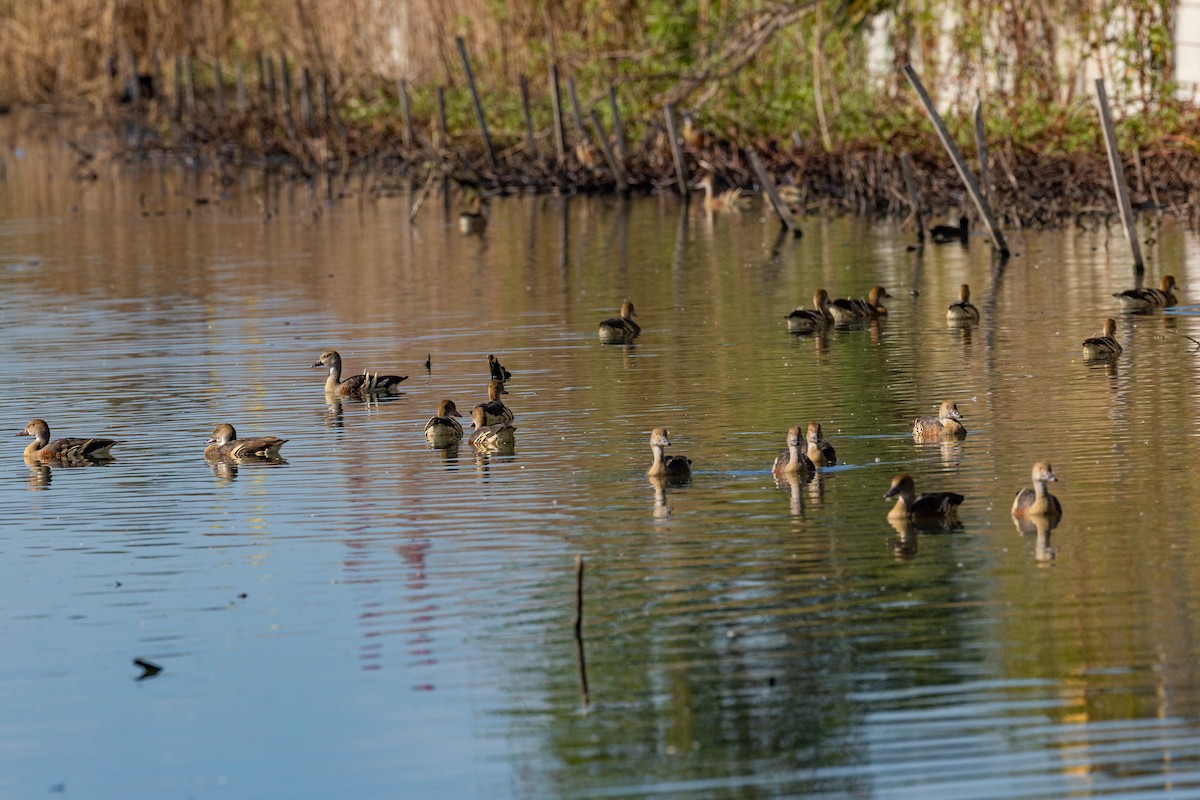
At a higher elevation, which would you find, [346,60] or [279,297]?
[346,60]

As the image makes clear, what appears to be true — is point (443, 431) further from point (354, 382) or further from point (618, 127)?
point (618, 127)

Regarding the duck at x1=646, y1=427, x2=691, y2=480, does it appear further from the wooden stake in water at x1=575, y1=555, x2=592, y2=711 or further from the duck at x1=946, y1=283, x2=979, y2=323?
the duck at x1=946, y1=283, x2=979, y2=323

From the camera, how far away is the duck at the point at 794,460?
10633mm

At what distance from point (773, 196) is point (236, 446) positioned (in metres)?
13.4

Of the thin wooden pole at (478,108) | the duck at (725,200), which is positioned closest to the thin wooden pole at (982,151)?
the duck at (725,200)

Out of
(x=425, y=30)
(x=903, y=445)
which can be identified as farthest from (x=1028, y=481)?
(x=425, y=30)

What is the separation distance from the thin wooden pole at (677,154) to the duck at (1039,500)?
713 inches

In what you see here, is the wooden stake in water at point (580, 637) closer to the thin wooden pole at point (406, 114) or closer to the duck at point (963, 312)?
the duck at point (963, 312)

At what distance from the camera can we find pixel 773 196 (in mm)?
24469

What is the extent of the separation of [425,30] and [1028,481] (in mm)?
31405

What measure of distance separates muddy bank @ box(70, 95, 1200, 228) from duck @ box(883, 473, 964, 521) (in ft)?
49.9

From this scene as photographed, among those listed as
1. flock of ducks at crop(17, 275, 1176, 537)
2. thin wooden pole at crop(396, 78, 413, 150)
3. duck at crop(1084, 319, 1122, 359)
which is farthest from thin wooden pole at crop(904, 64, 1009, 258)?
thin wooden pole at crop(396, 78, 413, 150)

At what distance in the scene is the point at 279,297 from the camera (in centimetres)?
2091

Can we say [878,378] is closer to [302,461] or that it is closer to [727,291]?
[302,461]
